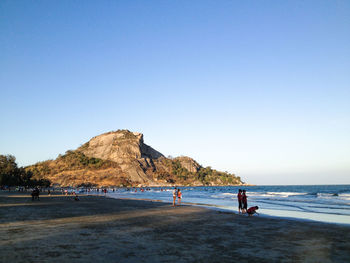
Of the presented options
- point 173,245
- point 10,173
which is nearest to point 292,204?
point 173,245

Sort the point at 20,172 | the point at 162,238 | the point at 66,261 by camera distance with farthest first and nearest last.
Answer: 1. the point at 20,172
2. the point at 162,238
3. the point at 66,261

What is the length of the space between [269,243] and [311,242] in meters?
1.89

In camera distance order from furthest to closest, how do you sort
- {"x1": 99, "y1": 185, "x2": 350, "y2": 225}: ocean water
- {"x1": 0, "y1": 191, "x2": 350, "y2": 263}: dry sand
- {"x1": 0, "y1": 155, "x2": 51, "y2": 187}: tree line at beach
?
{"x1": 0, "y1": 155, "x2": 51, "y2": 187}: tree line at beach
{"x1": 99, "y1": 185, "x2": 350, "y2": 225}: ocean water
{"x1": 0, "y1": 191, "x2": 350, "y2": 263}: dry sand

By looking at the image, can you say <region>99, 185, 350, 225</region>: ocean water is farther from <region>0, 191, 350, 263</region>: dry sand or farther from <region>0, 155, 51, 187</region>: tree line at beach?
<region>0, 155, 51, 187</region>: tree line at beach

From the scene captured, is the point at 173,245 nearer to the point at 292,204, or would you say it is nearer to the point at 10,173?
the point at 292,204

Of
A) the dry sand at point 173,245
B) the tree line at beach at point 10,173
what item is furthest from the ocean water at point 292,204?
the tree line at beach at point 10,173

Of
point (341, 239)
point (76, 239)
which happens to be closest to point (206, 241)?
point (76, 239)

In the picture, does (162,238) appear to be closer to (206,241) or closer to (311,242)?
(206,241)

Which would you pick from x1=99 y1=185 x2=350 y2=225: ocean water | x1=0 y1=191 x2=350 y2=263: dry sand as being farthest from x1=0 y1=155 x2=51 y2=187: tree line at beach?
x1=0 y1=191 x2=350 y2=263: dry sand

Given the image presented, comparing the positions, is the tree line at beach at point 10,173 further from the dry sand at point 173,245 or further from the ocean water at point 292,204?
the dry sand at point 173,245

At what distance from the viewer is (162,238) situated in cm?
1035

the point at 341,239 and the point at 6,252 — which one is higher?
the point at 6,252

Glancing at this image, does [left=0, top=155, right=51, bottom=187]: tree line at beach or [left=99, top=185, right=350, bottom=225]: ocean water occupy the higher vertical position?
[left=0, top=155, right=51, bottom=187]: tree line at beach

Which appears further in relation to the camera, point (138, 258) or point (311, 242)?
point (311, 242)
